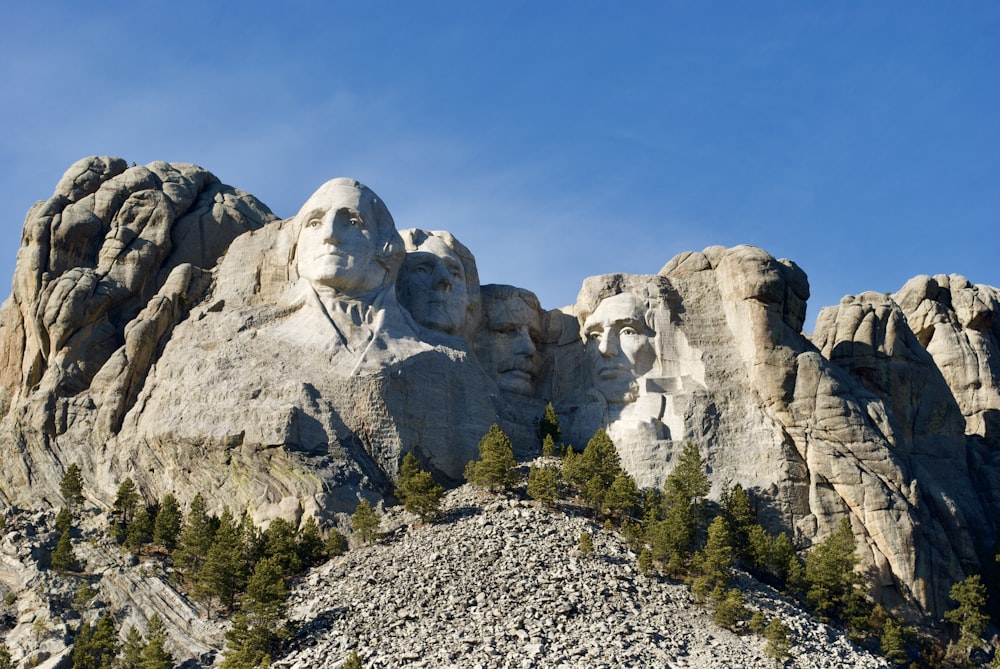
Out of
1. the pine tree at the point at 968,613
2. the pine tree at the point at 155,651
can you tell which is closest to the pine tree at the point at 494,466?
the pine tree at the point at 155,651

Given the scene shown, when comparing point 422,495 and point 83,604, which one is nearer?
point 83,604

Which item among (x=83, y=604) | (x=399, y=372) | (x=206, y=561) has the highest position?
(x=399, y=372)

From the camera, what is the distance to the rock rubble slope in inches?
1665

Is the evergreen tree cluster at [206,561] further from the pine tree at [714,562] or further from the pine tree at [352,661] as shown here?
the pine tree at [714,562]

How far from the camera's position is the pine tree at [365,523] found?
46688 millimetres

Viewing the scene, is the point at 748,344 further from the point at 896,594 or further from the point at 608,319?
the point at 896,594

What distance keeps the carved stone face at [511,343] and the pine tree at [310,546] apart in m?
10.5

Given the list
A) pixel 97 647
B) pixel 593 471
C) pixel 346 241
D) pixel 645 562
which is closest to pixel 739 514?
pixel 593 471

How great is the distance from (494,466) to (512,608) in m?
5.73

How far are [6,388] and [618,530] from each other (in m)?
17.4

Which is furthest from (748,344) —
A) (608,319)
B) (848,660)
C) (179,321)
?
(179,321)

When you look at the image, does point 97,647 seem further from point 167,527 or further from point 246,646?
point 167,527

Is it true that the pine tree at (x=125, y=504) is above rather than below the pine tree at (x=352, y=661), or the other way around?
above

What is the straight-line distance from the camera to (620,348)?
2186 inches
